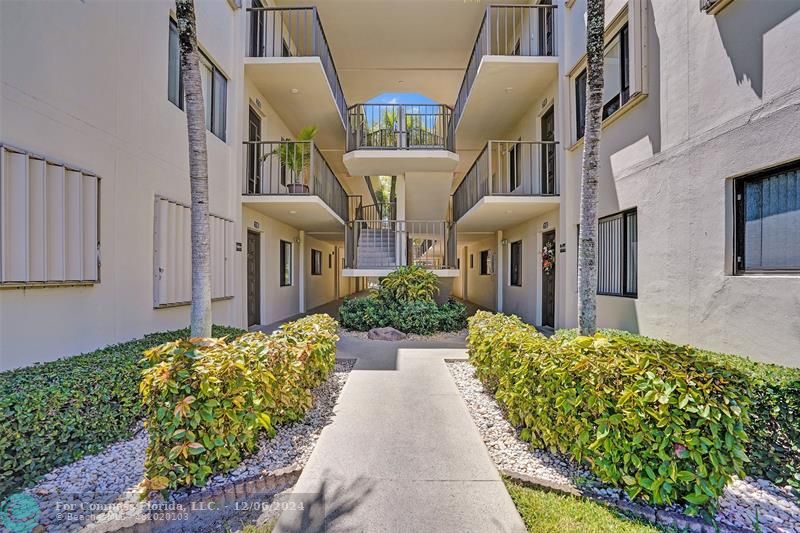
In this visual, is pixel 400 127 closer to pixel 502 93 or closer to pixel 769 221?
pixel 502 93

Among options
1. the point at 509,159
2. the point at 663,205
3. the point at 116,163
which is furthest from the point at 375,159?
the point at 663,205

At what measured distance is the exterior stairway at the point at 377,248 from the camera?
12.6m

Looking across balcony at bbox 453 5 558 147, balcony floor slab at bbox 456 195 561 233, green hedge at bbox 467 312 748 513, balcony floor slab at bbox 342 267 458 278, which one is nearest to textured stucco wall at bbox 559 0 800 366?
green hedge at bbox 467 312 748 513

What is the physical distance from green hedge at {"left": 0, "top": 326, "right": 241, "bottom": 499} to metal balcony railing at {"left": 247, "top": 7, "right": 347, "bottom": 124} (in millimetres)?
8624

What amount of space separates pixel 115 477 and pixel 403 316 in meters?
6.76

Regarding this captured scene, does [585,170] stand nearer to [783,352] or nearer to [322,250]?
[783,352]

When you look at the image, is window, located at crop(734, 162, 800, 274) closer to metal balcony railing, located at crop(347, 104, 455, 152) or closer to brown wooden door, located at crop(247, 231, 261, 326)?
metal balcony railing, located at crop(347, 104, 455, 152)

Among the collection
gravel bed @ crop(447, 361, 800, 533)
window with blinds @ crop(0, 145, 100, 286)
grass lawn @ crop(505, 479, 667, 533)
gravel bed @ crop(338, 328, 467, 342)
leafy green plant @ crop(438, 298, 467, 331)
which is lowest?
gravel bed @ crop(447, 361, 800, 533)

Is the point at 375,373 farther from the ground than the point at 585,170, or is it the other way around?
the point at 585,170

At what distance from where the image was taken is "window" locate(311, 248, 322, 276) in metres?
16.9

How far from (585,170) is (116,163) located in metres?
6.32

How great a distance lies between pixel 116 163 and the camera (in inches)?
211

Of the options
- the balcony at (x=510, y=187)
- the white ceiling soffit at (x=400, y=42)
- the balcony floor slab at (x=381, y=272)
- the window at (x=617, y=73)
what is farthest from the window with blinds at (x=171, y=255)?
the white ceiling soffit at (x=400, y=42)

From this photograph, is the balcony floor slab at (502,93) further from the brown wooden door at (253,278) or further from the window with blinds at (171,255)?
the window with blinds at (171,255)
